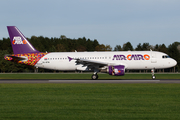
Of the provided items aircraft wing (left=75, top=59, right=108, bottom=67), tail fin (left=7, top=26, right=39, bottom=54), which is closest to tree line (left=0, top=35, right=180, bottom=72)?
tail fin (left=7, top=26, right=39, bottom=54)

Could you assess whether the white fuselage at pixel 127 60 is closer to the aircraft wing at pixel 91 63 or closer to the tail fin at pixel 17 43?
the aircraft wing at pixel 91 63

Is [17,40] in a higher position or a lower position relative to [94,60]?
higher

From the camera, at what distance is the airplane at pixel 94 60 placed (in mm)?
34219

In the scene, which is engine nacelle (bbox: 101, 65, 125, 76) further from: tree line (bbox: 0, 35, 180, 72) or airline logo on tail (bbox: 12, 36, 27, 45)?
tree line (bbox: 0, 35, 180, 72)


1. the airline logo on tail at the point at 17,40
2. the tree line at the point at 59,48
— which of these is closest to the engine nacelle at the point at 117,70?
the airline logo on tail at the point at 17,40

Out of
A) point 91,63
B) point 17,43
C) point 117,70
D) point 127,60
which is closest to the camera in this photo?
point 117,70

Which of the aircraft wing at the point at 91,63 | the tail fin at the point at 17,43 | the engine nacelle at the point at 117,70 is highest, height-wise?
the tail fin at the point at 17,43

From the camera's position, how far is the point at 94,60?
35.4 meters

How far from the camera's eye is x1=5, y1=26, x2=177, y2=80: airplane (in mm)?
34219

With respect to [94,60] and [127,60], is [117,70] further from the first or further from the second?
[94,60]

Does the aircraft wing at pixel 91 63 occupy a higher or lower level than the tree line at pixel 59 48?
lower

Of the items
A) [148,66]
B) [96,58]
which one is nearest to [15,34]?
[96,58]

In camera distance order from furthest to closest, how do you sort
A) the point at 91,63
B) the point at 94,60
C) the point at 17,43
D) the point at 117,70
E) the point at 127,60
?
1. the point at 17,43
2. the point at 94,60
3. the point at 127,60
4. the point at 91,63
5. the point at 117,70

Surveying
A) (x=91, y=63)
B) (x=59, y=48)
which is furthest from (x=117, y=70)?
(x=59, y=48)
